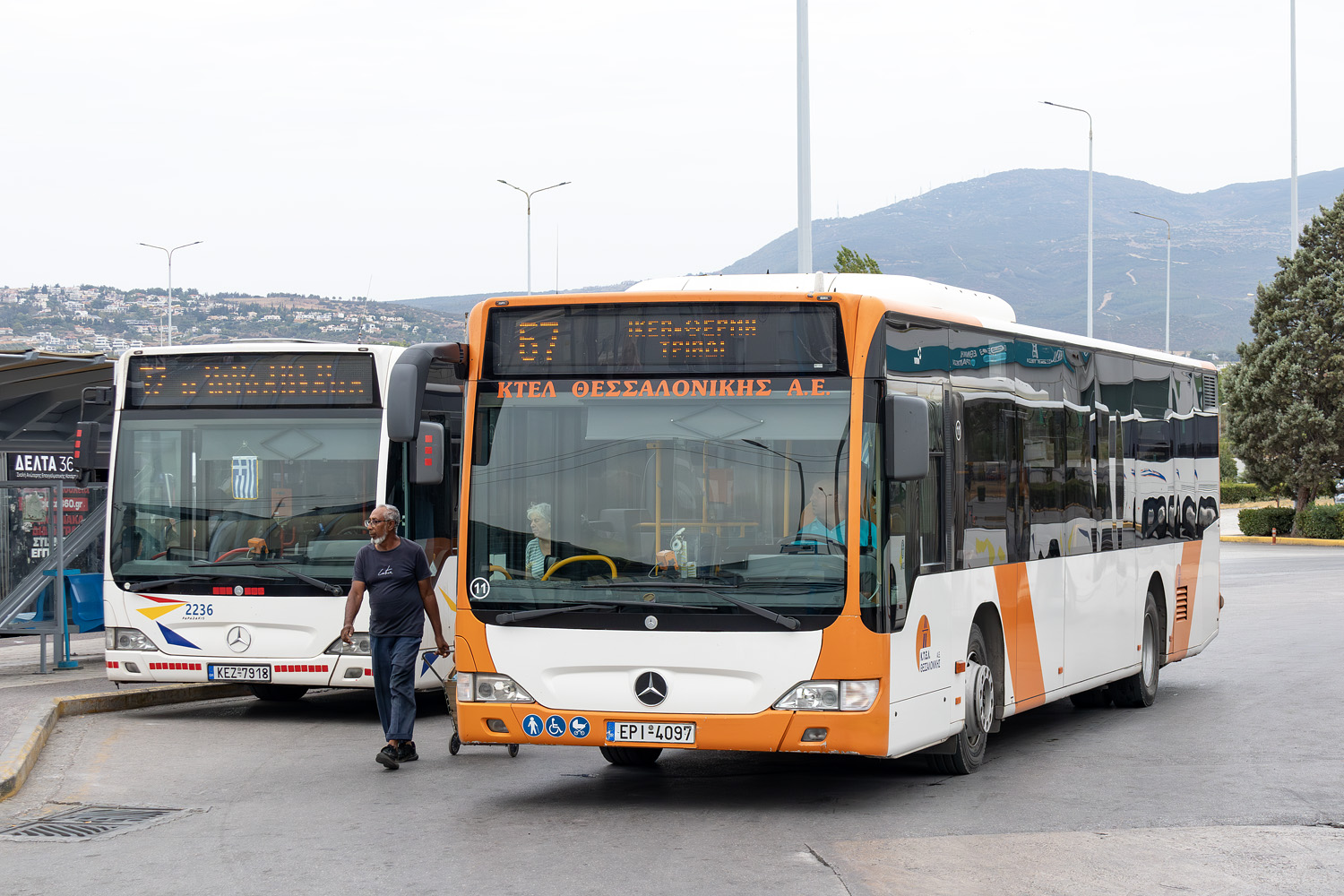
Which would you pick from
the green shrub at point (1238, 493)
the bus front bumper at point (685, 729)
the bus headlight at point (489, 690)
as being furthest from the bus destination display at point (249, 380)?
the green shrub at point (1238, 493)

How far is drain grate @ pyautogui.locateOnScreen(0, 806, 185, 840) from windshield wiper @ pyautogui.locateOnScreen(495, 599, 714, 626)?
219cm

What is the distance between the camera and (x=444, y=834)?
27.6 ft

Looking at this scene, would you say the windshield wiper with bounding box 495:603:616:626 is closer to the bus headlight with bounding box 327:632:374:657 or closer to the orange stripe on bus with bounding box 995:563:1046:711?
the orange stripe on bus with bounding box 995:563:1046:711

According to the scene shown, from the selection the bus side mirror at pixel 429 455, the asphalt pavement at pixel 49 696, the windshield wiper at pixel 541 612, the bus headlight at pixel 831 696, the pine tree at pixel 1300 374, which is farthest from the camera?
the pine tree at pixel 1300 374

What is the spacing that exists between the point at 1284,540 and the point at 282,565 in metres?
42.3

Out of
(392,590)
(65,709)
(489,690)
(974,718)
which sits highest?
(392,590)

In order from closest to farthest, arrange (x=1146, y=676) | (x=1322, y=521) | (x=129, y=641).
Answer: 1. (x=129, y=641)
2. (x=1146, y=676)
3. (x=1322, y=521)

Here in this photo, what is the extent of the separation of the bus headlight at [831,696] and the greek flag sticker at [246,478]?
240 inches

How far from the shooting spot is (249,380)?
43.9 feet

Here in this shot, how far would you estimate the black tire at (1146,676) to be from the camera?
1411cm

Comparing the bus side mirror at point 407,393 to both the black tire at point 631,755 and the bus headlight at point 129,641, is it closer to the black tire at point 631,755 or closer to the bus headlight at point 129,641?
the black tire at point 631,755

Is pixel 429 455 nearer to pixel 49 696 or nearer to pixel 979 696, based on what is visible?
pixel 979 696

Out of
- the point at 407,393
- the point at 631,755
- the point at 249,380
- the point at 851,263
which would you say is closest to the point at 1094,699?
the point at 631,755

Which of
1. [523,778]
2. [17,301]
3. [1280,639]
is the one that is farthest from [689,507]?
[17,301]
